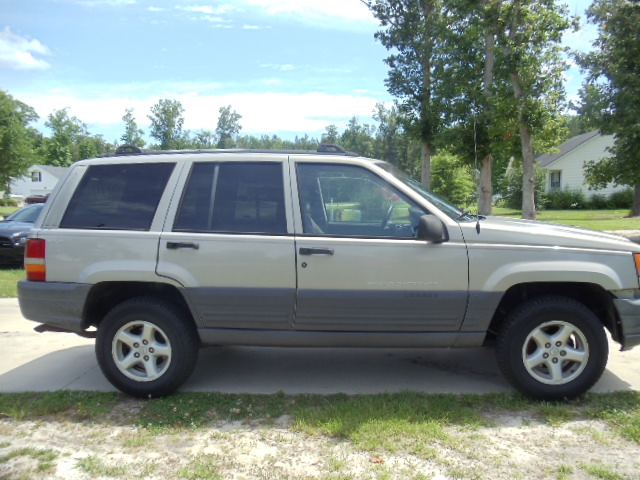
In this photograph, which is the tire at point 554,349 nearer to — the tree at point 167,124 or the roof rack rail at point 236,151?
the roof rack rail at point 236,151

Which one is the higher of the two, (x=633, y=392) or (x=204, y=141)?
(x=204, y=141)

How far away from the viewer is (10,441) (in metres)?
3.62

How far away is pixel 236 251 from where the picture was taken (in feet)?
13.4

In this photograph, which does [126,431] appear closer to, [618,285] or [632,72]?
[618,285]

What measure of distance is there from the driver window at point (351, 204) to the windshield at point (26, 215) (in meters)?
11.0

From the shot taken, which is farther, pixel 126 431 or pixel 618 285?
pixel 618 285

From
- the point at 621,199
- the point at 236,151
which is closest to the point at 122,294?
the point at 236,151

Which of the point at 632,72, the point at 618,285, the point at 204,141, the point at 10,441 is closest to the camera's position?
the point at 10,441

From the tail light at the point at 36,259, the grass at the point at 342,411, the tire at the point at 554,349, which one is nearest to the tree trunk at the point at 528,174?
the grass at the point at 342,411

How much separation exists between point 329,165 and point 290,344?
1.48 metres

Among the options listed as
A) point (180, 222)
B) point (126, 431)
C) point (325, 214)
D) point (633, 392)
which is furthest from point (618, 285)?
point (126, 431)

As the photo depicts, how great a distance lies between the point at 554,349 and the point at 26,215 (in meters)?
13.1

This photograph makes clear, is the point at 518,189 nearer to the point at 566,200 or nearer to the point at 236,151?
the point at 566,200

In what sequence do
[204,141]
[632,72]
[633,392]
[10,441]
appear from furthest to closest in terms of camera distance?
1. [204,141]
2. [632,72]
3. [633,392]
4. [10,441]
